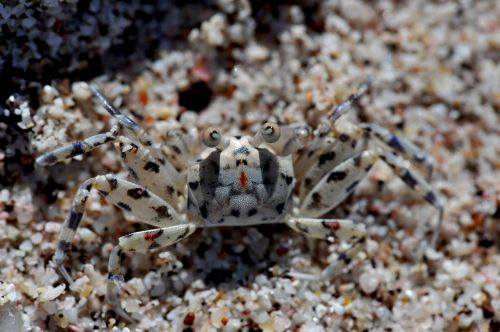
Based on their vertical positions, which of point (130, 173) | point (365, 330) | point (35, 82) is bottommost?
point (365, 330)

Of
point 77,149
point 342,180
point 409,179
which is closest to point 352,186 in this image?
point 342,180

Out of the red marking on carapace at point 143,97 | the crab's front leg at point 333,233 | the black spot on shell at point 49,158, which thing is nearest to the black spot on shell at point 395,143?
the crab's front leg at point 333,233

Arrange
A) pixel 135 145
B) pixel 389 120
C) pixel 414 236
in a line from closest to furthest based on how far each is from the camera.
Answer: pixel 135 145 < pixel 414 236 < pixel 389 120

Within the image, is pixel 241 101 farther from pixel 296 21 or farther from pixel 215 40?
pixel 296 21

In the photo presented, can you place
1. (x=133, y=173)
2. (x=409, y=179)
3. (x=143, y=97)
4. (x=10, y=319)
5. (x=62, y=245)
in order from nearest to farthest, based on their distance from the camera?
(x=10, y=319)
(x=62, y=245)
(x=133, y=173)
(x=409, y=179)
(x=143, y=97)

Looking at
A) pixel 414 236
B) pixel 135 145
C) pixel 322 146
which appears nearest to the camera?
pixel 135 145

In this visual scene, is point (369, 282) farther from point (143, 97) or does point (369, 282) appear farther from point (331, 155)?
point (143, 97)

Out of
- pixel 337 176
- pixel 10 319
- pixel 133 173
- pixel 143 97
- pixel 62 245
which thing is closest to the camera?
pixel 10 319

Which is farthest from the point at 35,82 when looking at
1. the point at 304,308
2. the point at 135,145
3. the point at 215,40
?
the point at 304,308

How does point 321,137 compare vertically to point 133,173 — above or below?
above
